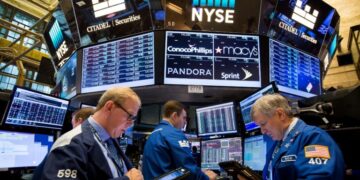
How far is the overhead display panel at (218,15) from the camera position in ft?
14.5


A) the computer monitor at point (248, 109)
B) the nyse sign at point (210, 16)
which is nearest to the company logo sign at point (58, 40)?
the nyse sign at point (210, 16)

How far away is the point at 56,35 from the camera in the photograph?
574cm

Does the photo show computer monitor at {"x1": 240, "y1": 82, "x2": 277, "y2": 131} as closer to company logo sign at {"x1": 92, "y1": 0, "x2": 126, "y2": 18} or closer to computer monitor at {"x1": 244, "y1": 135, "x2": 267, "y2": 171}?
computer monitor at {"x1": 244, "y1": 135, "x2": 267, "y2": 171}

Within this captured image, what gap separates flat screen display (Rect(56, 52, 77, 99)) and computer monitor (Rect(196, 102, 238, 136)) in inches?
78.9

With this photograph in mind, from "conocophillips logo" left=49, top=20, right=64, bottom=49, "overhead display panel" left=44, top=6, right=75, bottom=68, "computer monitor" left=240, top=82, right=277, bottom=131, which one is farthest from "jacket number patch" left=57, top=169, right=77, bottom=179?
"conocophillips logo" left=49, top=20, right=64, bottom=49

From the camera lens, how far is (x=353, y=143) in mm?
2078

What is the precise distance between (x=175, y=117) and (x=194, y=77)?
979 millimetres

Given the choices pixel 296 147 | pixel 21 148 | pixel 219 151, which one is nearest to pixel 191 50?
pixel 219 151

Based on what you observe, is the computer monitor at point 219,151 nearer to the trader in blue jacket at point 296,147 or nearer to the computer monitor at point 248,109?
the computer monitor at point 248,109

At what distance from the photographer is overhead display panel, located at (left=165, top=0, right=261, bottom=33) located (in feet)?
14.5

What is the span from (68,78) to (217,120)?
103 inches

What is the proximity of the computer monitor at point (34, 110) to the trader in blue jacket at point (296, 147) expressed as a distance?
240cm

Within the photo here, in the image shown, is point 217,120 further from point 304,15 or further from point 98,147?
point 98,147

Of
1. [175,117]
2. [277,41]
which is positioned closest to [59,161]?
[175,117]
